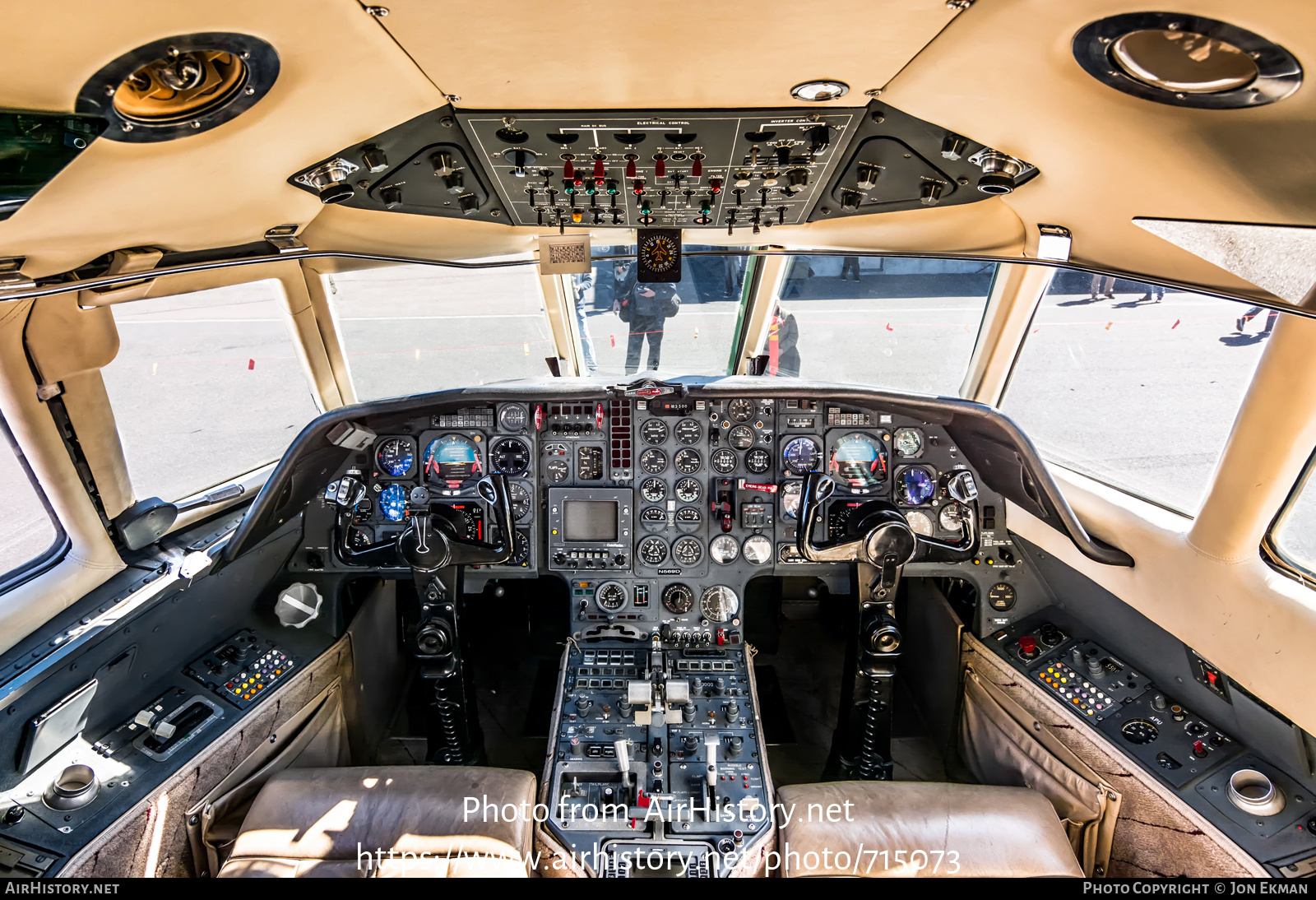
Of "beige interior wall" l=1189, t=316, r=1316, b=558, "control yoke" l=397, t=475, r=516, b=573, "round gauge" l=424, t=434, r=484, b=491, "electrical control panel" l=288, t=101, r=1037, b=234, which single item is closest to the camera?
"electrical control panel" l=288, t=101, r=1037, b=234

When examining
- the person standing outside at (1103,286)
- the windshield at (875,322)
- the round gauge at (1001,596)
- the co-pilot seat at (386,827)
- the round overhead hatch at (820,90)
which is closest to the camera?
the round overhead hatch at (820,90)

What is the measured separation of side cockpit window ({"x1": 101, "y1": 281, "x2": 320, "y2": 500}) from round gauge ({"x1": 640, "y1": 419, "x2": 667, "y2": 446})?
161cm

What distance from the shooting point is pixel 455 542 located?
130 inches

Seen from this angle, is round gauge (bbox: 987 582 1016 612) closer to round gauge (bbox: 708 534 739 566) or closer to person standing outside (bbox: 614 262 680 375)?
round gauge (bbox: 708 534 739 566)

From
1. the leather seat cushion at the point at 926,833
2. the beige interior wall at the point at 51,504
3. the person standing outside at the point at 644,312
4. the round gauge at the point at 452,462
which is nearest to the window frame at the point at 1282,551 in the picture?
the leather seat cushion at the point at 926,833

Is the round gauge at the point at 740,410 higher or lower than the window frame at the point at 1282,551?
lower

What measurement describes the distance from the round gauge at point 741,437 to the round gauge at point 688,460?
6.9 inches

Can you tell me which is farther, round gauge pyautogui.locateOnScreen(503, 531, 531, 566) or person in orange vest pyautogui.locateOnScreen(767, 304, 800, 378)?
person in orange vest pyautogui.locateOnScreen(767, 304, 800, 378)

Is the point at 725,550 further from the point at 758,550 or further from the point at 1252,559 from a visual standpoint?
the point at 1252,559

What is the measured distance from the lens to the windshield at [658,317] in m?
4.64

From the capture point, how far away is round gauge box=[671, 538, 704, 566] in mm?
3703

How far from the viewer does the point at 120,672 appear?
263 cm

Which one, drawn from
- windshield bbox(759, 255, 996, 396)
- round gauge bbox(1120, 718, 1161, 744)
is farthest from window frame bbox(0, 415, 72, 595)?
Answer: round gauge bbox(1120, 718, 1161, 744)

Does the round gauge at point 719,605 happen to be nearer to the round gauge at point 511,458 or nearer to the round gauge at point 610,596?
the round gauge at point 610,596
